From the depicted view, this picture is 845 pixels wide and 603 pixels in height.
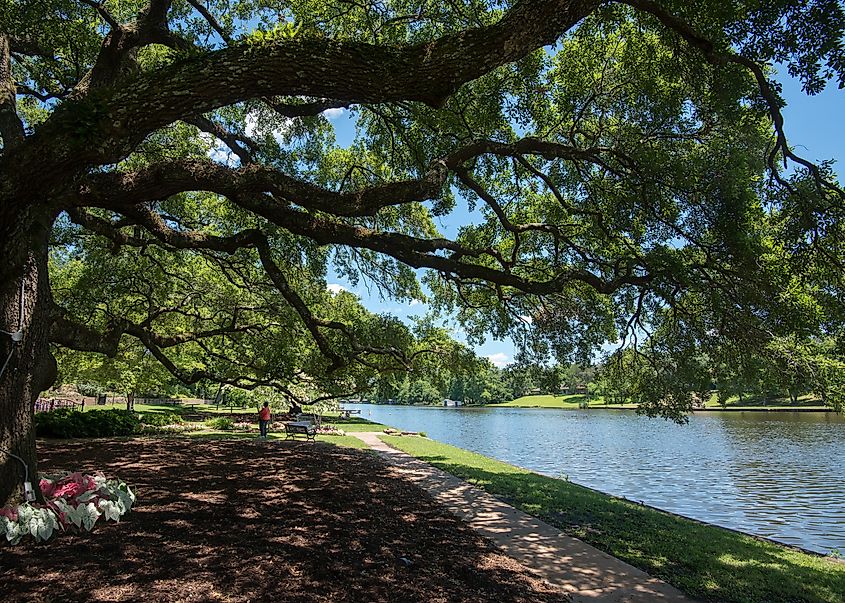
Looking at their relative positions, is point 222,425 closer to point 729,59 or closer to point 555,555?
point 555,555

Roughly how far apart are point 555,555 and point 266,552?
334 cm

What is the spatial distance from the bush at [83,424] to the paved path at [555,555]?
12996mm

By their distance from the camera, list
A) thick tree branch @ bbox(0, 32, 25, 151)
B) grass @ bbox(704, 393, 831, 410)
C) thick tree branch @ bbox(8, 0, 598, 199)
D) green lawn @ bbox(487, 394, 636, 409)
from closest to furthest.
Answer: thick tree branch @ bbox(8, 0, 598, 199)
thick tree branch @ bbox(0, 32, 25, 151)
grass @ bbox(704, 393, 831, 410)
green lawn @ bbox(487, 394, 636, 409)

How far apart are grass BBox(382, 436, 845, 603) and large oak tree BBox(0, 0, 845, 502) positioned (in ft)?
6.79

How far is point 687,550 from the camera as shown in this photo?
22.0 ft

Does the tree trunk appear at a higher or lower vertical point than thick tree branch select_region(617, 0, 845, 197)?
lower

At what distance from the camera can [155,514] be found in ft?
20.0

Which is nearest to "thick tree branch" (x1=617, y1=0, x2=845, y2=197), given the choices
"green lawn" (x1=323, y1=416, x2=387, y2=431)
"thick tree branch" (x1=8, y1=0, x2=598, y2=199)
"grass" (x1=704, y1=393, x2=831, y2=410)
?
"thick tree branch" (x1=8, y1=0, x2=598, y2=199)

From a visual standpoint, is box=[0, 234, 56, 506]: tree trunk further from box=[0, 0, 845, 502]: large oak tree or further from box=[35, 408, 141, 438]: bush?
box=[35, 408, 141, 438]: bush

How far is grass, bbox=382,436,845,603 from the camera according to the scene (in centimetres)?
534

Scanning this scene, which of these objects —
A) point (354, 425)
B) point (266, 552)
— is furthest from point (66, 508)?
point (354, 425)

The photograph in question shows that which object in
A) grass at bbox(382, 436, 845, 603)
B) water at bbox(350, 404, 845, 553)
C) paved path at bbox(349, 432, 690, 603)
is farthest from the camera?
water at bbox(350, 404, 845, 553)

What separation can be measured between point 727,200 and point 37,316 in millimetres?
8360

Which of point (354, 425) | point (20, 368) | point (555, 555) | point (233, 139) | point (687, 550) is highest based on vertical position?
point (233, 139)
